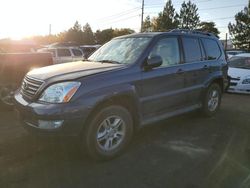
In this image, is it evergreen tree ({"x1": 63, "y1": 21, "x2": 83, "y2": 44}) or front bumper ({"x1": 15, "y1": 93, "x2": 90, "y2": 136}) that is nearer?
front bumper ({"x1": 15, "y1": 93, "x2": 90, "y2": 136})

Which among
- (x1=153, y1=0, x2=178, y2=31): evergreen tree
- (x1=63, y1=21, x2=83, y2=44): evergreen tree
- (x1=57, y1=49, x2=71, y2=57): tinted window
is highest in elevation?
(x1=153, y1=0, x2=178, y2=31): evergreen tree

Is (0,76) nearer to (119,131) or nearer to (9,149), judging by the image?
(9,149)

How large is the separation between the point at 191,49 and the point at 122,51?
4.96 ft

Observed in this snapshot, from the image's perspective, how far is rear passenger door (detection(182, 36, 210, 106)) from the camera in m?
5.87

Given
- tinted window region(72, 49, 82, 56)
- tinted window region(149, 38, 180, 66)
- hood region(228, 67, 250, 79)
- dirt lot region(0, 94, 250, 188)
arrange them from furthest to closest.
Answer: tinted window region(72, 49, 82, 56), hood region(228, 67, 250, 79), tinted window region(149, 38, 180, 66), dirt lot region(0, 94, 250, 188)

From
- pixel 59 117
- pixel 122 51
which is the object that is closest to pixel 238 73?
pixel 122 51

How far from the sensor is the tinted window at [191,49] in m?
5.89

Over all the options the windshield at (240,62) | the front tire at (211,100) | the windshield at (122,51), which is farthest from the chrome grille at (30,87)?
the windshield at (240,62)

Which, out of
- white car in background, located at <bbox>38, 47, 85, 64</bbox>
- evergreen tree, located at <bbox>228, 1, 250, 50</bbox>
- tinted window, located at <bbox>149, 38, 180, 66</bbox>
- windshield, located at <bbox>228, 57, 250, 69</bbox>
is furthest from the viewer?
evergreen tree, located at <bbox>228, 1, 250, 50</bbox>

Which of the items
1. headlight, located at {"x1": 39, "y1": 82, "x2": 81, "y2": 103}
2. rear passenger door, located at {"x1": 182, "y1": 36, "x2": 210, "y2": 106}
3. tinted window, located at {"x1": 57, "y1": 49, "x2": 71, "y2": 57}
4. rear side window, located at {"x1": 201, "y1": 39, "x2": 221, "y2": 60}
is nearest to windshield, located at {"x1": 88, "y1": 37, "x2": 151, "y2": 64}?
rear passenger door, located at {"x1": 182, "y1": 36, "x2": 210, "y2": 106}

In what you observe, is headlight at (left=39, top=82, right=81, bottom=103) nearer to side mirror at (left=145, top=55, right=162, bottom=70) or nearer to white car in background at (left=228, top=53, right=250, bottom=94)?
side mirror at (left=145, top=55, right=162, bottom=70)

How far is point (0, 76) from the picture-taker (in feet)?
22.4

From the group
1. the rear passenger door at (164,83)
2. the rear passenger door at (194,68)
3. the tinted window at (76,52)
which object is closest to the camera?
the rear passenger door at (164,83)

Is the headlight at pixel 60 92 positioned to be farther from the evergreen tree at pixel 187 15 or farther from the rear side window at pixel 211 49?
the evergreen tree at pixel 187 15
